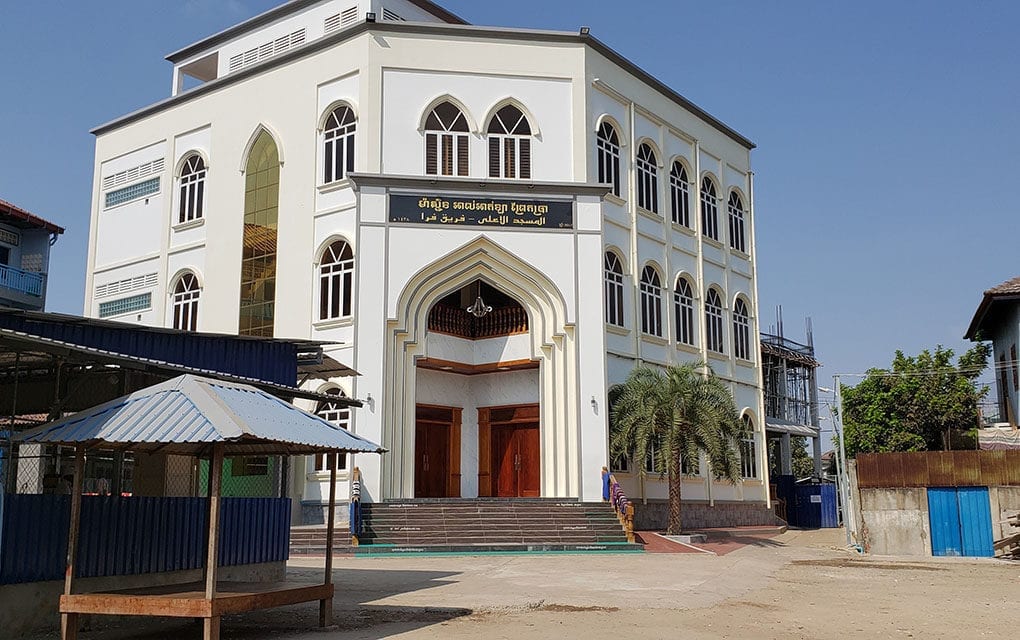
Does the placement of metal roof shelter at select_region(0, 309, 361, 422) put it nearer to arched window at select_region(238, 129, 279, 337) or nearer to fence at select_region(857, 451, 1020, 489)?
arched window at select_region(238, 129, 279, 337)

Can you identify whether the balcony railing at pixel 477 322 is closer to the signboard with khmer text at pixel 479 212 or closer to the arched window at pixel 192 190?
the signboard with khmer text at pixel 479 212

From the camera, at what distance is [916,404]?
36.9 metres

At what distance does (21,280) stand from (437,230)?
791 inches

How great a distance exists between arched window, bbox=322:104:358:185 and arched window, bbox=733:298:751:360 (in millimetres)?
14852

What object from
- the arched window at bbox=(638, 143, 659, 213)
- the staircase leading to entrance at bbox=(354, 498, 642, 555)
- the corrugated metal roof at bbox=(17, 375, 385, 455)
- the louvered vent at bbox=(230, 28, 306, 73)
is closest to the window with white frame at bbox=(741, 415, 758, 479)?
the arched window at bbox=(638, 143, 659, 213)

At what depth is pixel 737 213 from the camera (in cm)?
3497

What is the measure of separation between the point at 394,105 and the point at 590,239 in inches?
257

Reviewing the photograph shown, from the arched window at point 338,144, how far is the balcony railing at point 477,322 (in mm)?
4685

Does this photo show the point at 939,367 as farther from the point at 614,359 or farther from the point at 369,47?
the point at 369,47

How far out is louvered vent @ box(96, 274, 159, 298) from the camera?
101ft

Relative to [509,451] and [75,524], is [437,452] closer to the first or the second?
[509,451]

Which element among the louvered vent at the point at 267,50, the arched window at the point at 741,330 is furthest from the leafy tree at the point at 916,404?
the louvered vent at the point at 267,50

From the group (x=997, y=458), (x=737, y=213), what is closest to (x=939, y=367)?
(x=737, y=213)

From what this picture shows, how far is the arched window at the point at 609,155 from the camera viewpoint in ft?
92.1
